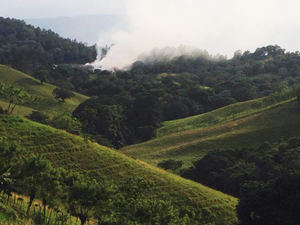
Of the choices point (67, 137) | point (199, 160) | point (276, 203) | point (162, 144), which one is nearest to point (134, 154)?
point (162, 144)

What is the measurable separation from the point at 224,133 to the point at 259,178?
130 feet

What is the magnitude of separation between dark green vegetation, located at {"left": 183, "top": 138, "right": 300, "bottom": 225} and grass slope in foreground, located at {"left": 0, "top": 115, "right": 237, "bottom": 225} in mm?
7357

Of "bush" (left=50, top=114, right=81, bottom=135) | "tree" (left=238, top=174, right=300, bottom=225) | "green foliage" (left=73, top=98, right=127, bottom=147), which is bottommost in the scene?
"tree" (left=238, top=174, right=300, bottom=225)

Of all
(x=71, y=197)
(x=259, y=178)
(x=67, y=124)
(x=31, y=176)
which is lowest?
(x=71, y=197)

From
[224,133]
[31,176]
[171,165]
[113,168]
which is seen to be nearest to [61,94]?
[224,133]

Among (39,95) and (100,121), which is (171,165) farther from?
(39,95)

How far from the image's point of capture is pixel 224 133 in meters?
136

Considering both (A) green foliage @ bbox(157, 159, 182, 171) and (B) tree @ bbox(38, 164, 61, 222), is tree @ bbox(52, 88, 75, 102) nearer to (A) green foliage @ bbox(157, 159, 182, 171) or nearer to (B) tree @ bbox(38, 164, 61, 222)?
(A) green foliage @ bbox(157, 159, 182, 171)

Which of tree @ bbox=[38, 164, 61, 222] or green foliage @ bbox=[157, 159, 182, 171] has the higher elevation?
green foliage @ bbox=[157, 159, 182, 171]

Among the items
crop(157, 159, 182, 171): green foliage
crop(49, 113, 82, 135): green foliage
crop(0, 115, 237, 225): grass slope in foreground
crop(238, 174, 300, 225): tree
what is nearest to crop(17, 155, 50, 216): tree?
crop(0, 115, 237, 225): grass slope in foreground

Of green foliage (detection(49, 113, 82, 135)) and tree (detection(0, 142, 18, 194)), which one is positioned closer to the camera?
tree (detection(0, 142, 18, 194))

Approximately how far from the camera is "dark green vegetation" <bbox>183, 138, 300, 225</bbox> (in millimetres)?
62969

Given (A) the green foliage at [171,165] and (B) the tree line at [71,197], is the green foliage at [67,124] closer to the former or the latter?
(A) the green foliage at [171,165]

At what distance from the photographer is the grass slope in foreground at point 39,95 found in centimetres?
16210
